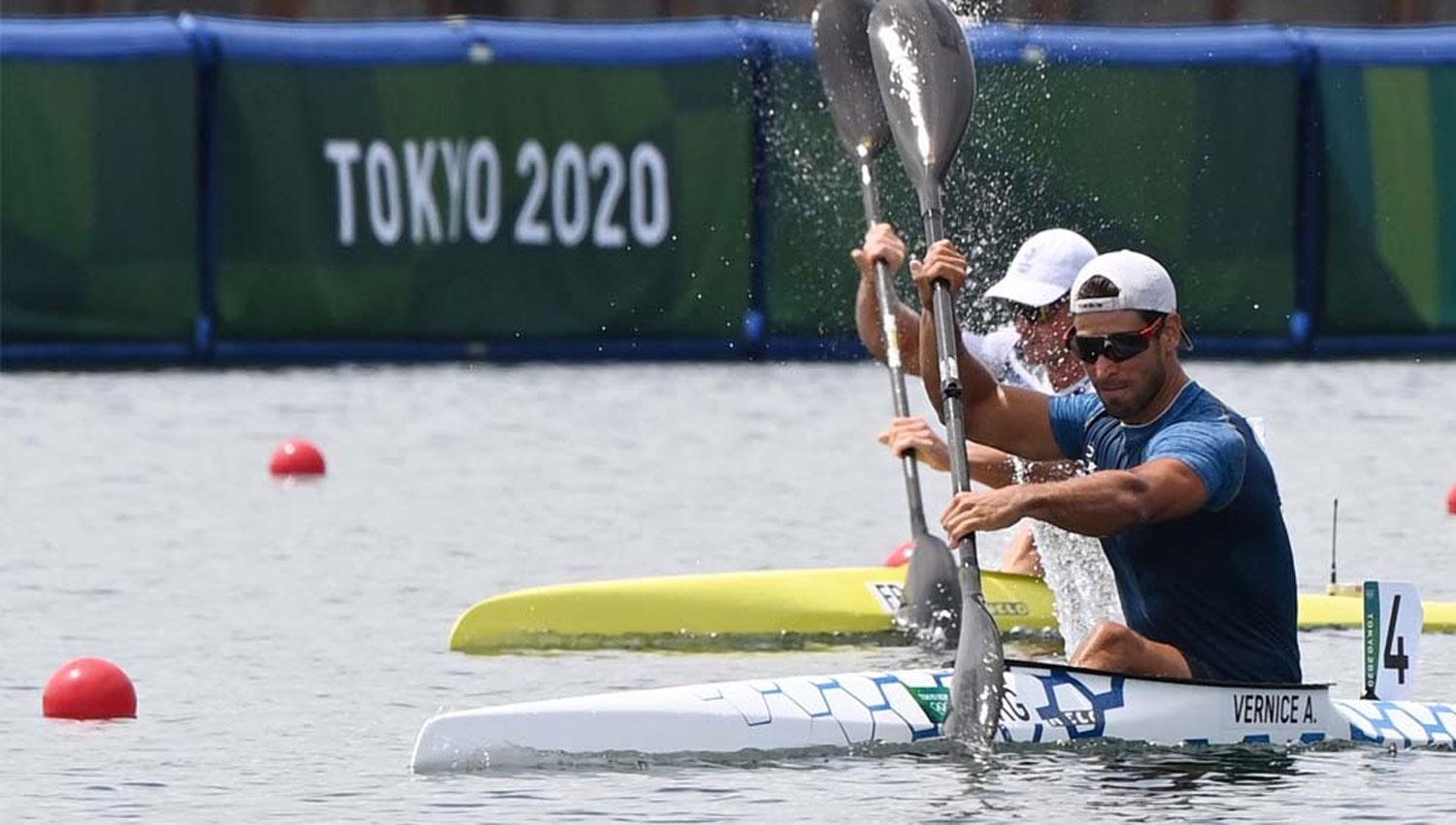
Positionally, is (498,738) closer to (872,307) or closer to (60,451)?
(872,307)

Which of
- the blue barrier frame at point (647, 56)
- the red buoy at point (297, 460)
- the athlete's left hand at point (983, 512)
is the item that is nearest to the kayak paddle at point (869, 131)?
the athlete's left hand at point (983, 512)

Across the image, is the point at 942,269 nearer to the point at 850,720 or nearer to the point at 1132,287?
the point at 1132,287

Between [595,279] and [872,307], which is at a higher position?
[872,307]

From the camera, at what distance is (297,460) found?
56.5ft

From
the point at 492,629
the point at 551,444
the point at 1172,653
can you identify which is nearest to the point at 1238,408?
the point at 551,444

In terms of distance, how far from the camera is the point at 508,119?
73.0ft

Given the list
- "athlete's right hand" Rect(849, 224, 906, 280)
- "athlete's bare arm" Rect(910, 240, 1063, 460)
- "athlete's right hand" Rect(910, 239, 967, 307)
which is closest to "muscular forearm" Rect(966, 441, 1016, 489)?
"athlete's right hand" Rect(849, 224, 906, 280)

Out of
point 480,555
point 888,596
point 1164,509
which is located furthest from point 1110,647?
point 480,555

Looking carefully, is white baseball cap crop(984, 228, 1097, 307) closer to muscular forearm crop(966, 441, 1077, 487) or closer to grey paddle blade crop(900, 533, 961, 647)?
muscular forearm crop(966, 441, 1077, 487)

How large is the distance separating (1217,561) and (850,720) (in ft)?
3.36

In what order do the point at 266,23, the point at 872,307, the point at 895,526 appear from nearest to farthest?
1. the point at 872,307
2. the point at 895,526
3. the point at 266,23

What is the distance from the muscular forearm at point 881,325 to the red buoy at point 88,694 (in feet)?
8.58

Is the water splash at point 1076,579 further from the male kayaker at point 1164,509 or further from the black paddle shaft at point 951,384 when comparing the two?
the male kayaker at point 1164,509

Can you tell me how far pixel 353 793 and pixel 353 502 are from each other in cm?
734
